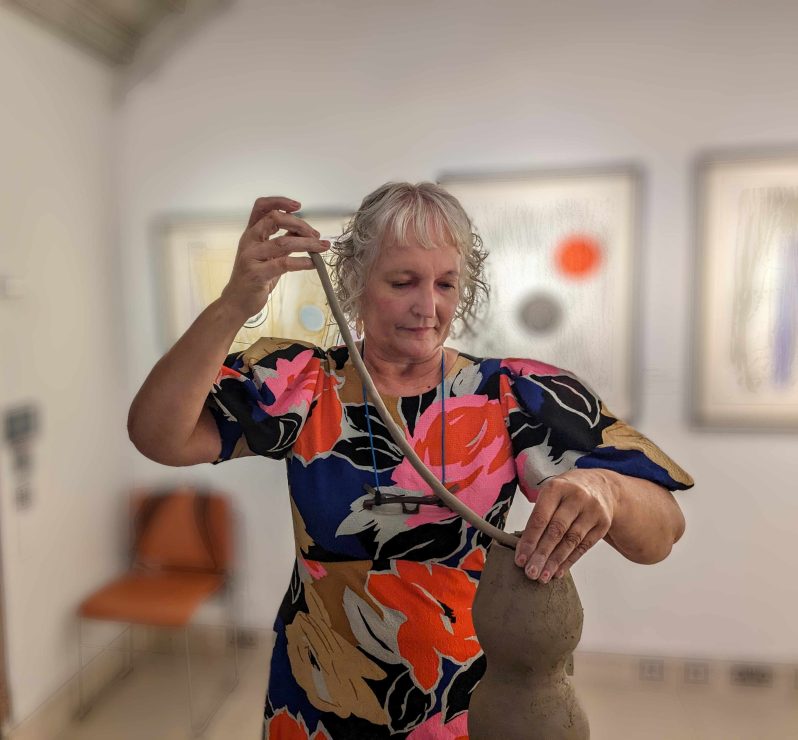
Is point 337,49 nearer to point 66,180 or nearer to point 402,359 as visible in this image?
point 66,180

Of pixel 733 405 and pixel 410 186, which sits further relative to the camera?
pixel 733 405

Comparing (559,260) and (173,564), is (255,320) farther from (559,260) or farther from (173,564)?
(173,564)

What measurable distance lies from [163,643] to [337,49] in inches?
69.7

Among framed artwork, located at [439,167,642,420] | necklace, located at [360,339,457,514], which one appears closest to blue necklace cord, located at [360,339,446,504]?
necklace, located at [360,339,457,514]

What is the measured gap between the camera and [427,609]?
654 millimetres

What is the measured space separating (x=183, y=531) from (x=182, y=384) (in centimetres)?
137

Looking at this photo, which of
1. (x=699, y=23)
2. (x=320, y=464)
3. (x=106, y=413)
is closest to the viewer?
(x=320, y=464)

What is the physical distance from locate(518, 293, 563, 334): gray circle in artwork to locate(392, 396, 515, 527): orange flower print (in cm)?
100

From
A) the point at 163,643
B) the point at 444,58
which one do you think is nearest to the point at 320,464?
the point at 444,58

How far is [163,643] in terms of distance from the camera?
6.47 ft

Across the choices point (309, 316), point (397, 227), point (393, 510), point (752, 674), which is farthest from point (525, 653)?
point (752, 674)

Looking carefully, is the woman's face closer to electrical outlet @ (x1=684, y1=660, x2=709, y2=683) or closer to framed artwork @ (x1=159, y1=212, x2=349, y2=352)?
framed artwork @ (x1=159, y1=212, x2=349, y2=352)

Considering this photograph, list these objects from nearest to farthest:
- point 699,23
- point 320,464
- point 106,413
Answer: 1. point 320,464
2. point 699,23
3. point 106,413

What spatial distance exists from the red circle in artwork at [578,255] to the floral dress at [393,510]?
39.7 inches
